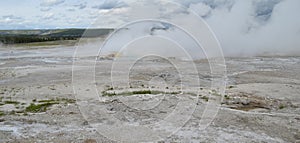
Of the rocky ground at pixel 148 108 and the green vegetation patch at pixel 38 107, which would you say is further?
the green vegetation patch at pixel 38 107

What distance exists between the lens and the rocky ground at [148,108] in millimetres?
9977

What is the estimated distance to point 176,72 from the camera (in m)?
23.1

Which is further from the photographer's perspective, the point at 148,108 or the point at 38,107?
the point at 38,107

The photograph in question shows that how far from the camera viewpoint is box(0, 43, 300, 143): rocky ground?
998 centimetres

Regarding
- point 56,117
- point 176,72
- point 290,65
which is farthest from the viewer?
point 290,65

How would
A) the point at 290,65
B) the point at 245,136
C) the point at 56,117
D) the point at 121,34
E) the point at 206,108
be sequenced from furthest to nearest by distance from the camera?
the point at 121,34 → the point at 290,65 → the point at 206,108 → the point at 56,117 → the point at 245,136

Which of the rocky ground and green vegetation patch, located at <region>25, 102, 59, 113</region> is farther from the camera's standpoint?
green vegetation patch, located at <region>25, 102, 59, 113</region>

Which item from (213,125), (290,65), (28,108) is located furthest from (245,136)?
(290,65)

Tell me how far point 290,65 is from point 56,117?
2113cm

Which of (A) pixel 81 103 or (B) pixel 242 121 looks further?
(A) pixel 81 103

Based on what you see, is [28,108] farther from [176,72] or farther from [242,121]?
[176,72]

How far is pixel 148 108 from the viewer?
41.8ft

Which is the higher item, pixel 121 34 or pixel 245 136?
pixel 121 34

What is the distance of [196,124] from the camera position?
10953 millimetres
